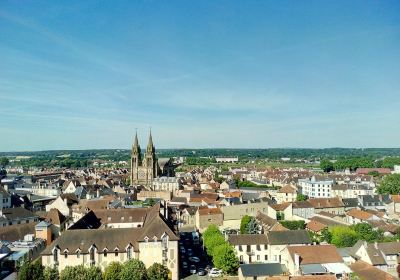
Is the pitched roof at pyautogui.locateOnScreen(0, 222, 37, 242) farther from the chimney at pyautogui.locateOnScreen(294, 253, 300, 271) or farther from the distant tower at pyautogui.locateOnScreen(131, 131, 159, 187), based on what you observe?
the distant tower at pyautogui.locateOnScreen(131, 131, 159, 187)

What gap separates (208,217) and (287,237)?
75.5 ft

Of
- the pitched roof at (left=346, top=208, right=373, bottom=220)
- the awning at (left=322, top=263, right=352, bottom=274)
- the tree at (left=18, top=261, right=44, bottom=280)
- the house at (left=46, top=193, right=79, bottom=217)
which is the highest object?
the house at (left=46, top=193, right=79, bottom=217)

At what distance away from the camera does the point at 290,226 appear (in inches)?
2739

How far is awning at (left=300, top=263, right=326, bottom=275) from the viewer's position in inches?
1668

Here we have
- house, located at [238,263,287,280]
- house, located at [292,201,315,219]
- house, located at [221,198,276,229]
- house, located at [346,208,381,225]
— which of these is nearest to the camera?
house, located at [238,263,287,280]

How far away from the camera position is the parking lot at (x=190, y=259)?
158 feet

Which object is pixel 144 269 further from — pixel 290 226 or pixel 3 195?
pixel 3 195

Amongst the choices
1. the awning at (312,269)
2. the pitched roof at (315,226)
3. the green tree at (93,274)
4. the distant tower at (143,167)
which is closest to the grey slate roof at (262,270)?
the awning at (312,269)

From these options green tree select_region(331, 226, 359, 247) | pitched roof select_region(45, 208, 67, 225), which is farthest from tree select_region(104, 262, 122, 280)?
green tree select_region(331, 226, 359, 247)

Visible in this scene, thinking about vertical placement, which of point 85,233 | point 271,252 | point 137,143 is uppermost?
point 137,143

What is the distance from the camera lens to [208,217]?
7475cm

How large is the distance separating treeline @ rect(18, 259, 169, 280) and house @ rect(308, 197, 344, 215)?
52851mm

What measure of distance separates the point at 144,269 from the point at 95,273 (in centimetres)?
481

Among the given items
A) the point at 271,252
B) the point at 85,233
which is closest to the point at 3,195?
the point at 85,233
